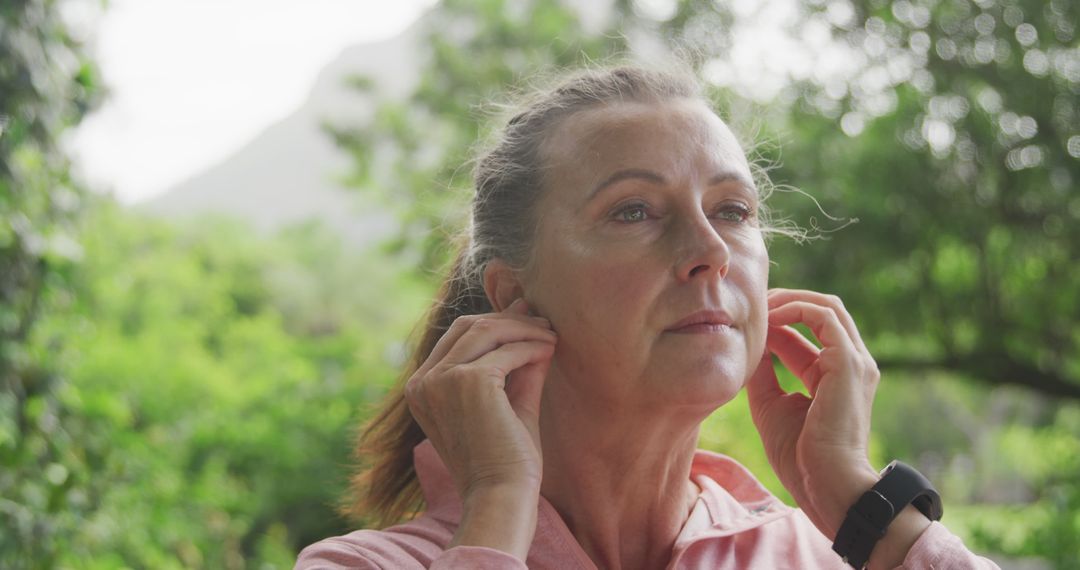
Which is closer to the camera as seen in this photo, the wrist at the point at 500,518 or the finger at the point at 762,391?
the wrist at the point at 500,518

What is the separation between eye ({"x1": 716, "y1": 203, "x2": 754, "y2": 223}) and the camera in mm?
1526

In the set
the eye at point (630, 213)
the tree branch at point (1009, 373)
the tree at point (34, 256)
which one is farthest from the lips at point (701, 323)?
the tree branch at point (1009, 373)

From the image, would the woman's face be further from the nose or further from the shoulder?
the shoulder

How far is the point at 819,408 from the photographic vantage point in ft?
5.12

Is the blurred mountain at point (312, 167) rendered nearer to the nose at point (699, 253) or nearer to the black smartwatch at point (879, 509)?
the nose at point (699, 253)

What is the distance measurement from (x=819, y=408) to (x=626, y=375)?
333mm

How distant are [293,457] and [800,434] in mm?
6192

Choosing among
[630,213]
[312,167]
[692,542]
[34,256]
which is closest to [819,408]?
[692,542]

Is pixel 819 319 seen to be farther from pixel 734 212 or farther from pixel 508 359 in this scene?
pixel 508 359

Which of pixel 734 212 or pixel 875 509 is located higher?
pixel 734 212

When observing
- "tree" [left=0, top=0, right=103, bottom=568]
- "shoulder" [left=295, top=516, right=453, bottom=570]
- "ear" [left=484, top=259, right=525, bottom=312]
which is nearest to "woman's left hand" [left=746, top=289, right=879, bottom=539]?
"ear" [left=484, top=259, right=525, bottom=312]

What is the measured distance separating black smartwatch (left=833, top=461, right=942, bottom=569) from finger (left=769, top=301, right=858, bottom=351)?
0.21 meters

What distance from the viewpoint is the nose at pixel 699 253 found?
141cm

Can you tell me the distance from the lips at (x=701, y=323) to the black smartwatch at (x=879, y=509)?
0.31 meters
